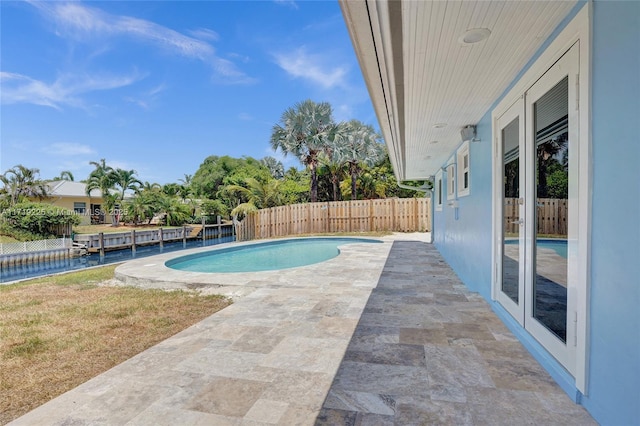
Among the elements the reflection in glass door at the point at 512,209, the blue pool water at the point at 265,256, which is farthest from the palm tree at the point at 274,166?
the reflection in glass door at the point at 512,209

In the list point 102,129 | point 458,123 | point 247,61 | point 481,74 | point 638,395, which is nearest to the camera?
point 638,395

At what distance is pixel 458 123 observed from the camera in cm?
444

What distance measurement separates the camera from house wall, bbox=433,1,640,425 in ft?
4.42

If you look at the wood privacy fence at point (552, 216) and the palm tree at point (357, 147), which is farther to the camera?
the palm tree at point (357, 147)

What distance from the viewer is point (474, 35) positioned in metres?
2.18

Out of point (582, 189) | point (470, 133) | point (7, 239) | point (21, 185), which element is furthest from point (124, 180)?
point (582, 189)

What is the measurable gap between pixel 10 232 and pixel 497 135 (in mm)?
22828

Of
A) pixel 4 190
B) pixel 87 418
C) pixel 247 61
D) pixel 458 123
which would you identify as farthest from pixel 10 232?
pixel 458 123

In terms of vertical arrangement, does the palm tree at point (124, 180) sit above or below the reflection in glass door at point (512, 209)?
above

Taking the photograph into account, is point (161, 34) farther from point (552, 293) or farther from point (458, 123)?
point (552, 293)

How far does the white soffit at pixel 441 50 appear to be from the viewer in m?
1.85

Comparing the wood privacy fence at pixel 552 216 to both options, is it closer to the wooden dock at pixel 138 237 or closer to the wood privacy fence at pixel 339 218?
the wood privacy fence at pixel 339 218

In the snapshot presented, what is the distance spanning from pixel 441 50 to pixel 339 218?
14.5 meters

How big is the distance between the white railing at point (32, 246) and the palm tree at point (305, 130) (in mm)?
11448
